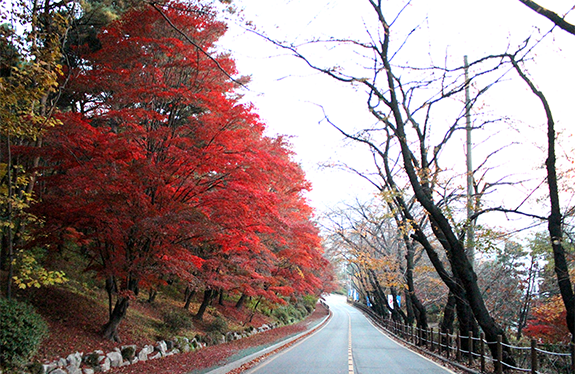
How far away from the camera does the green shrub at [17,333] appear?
7.34m

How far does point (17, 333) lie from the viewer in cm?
757

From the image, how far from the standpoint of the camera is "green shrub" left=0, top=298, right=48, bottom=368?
7.34 metres

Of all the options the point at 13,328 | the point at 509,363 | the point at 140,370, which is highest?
the point at 509,363

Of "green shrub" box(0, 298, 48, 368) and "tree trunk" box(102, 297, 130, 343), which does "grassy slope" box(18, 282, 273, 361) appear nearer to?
"tree trunk" box(102, 297, 130, 343)

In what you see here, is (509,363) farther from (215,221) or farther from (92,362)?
(92,362)

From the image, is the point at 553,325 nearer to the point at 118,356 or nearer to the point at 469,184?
the point at 469,184

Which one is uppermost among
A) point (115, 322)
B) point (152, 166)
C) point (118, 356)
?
point (152, 166)

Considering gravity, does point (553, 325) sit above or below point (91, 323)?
above

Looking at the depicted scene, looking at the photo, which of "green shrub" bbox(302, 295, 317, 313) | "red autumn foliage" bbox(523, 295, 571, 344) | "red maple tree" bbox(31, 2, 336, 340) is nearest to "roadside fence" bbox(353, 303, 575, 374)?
"red autumn foliage" bbox(523, 295, 571, 344)

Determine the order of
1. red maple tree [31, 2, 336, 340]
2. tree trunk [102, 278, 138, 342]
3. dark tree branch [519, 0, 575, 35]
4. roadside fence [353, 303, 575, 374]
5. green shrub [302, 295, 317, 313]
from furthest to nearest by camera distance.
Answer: green shrub [302, 295, 317, 313], tree trunk [102, 278, 138, 342], red maple tree [31, 2, 336, 340], roadside fence [353, 303, 575, 374], dark tree branch [519, 0, 575, 35]

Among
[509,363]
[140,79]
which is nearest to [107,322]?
[140,79]

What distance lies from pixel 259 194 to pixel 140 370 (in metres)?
5.25

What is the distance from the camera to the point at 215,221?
36.4 ft

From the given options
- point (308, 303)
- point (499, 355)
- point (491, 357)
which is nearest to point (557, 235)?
point (499, 355)
